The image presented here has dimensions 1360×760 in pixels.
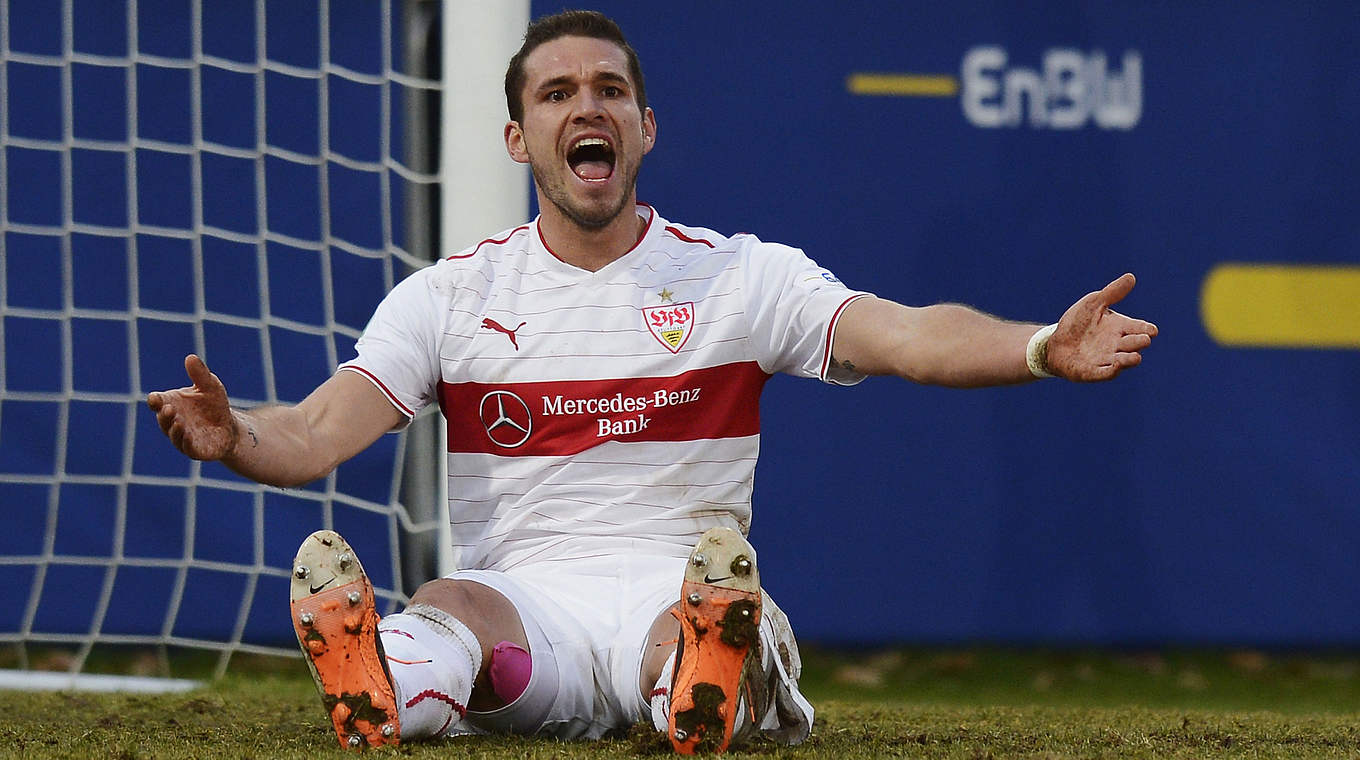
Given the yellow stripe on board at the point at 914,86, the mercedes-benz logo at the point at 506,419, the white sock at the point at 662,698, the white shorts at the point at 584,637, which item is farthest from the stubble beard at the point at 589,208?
the yellow stripe on board at the point at 914,86

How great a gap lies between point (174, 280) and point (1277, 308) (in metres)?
3.48

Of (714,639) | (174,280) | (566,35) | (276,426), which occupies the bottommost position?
(714,639)

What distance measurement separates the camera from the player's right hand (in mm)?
2311

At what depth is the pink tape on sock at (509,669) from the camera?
2.50 metres

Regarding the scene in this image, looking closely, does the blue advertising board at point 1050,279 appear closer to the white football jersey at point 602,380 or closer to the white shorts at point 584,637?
the white football jersey at point 602,380

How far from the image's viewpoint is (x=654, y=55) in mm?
5102

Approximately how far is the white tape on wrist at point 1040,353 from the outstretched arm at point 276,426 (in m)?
1.12

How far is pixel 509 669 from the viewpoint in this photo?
251 cm

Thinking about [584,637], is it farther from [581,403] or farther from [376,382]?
[376,382]

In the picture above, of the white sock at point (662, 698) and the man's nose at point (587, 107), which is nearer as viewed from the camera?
the white sock at point (662, 698)

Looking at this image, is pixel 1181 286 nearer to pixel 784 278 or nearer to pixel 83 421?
pixel 784 278

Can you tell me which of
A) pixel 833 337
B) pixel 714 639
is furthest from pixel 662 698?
pixel 833 337

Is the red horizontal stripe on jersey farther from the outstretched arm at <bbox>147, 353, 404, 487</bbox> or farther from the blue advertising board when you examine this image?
the blue advertising board

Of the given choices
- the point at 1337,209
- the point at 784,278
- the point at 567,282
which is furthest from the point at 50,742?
the point at 1337,209
